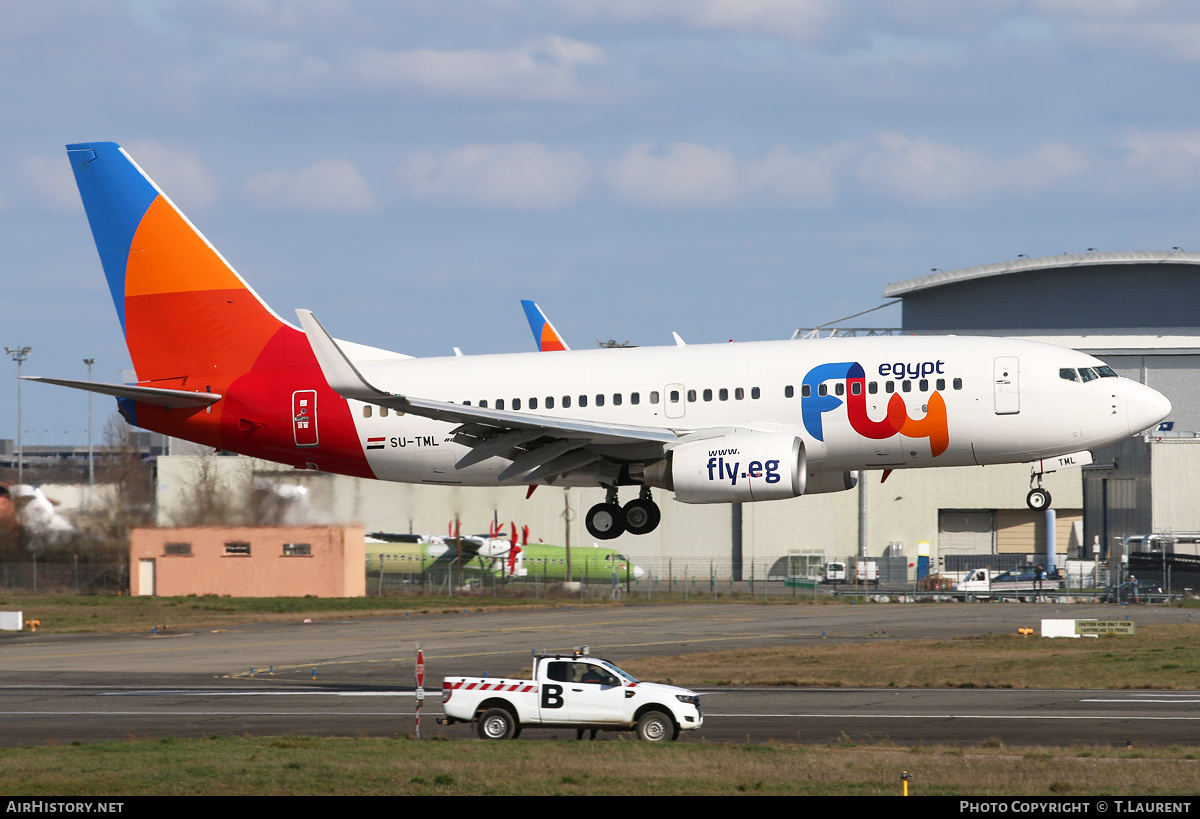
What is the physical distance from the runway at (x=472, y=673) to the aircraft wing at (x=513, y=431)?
6843mm

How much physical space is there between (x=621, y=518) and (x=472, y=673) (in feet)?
54.6

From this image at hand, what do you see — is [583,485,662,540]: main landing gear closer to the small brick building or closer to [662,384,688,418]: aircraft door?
[662,384,688,418]: aircraft door

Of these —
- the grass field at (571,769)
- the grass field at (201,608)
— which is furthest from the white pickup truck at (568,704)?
the grass field at (201,608)

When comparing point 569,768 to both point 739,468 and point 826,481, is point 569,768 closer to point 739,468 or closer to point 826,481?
point 739,468

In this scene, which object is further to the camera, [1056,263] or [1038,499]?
[1056,263]

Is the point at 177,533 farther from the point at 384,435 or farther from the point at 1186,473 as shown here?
the point at 1186,473

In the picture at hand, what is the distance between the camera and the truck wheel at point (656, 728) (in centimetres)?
3197

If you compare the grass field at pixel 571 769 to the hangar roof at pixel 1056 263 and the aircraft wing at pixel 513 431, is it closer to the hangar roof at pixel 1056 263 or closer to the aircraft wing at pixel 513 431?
the aircraft wing at pixel 513 431

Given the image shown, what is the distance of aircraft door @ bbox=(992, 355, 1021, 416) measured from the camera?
1310 inches

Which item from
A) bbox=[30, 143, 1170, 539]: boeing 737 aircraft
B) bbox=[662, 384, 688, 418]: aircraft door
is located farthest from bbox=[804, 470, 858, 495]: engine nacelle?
bbox=[662, 384, 688, 418]: aircraft door

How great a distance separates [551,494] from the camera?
8969 cm

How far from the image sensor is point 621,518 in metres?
35.0

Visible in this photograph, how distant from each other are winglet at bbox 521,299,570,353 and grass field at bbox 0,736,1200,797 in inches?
655

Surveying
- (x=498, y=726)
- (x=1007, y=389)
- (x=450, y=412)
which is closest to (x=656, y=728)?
(x=498, y=726)
